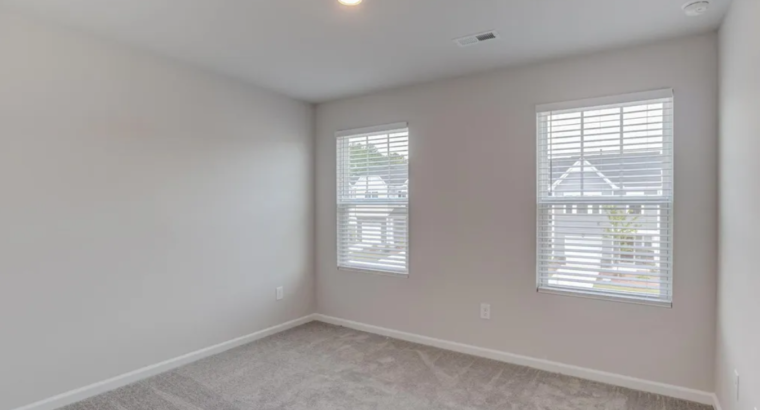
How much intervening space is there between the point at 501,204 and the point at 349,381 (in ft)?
5.89

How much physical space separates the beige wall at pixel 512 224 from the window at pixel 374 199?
0.35 ft

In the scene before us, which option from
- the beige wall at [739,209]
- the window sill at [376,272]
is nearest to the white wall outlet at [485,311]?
the window sill at [376,272]

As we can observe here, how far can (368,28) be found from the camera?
2.62 meters

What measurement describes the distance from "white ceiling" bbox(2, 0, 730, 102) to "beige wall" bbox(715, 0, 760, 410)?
383 millimetres

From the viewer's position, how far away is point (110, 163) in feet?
9.31

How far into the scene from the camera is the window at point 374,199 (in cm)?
396

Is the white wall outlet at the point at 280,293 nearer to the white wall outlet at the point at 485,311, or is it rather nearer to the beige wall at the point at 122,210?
the beige wall at the point at 122,210

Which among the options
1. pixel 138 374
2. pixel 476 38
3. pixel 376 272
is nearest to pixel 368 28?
pixel 476 38

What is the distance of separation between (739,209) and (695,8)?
44.5 inches

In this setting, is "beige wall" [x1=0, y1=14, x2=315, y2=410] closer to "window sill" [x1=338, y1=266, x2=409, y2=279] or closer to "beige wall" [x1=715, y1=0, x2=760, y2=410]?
"window sill" [x1=338, y1=266, x2=409, y2=279]

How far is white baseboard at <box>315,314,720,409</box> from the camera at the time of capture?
271 cm

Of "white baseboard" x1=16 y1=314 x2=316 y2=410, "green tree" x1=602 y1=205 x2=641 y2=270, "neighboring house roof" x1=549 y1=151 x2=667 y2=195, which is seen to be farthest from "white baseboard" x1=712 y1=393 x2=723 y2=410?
"white baseboard" x1=16 y1=314 x2=316 y2=410

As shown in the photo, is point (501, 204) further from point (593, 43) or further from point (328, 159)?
point (328, 159)

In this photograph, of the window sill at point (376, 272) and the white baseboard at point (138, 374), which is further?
the window sill at point (376, 272)
